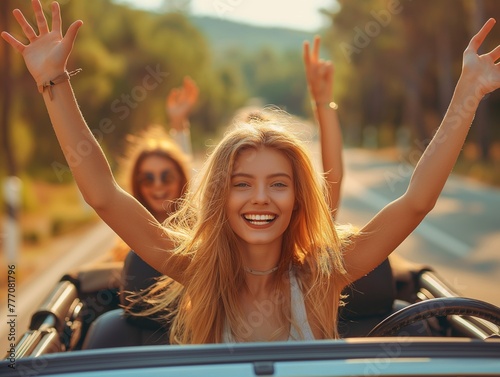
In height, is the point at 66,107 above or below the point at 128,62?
below

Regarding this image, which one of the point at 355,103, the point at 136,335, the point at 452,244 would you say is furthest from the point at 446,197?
the point at 355,103

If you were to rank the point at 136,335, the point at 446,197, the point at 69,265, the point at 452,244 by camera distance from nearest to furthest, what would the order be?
the point at 136,335 < the point at 69,265 < the point at 452,244 < the point at 446,197

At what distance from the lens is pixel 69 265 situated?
11.6 m

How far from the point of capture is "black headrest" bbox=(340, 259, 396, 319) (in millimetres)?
4145

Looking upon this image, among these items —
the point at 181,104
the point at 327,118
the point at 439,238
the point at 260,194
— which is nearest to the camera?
the point at 260,194

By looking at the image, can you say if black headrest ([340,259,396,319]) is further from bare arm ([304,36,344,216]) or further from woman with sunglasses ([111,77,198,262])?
woman with sunglasses ([111,77,198,262])

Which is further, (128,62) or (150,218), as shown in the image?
(128,62)

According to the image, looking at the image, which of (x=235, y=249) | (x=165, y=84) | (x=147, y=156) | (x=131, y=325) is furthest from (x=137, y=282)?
(x=165, y=84)

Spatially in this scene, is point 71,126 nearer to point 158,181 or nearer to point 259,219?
point 259,219

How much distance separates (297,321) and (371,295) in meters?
1.25

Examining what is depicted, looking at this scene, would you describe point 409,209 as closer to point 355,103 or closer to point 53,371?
point 53,371

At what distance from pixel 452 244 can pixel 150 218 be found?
11.1 m

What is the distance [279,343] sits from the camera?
216 centimetres

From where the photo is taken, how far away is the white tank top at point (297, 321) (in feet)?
9.69
